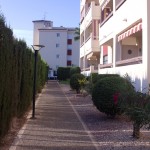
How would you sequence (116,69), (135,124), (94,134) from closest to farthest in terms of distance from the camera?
(135,124) < (94,134) < (116,69)

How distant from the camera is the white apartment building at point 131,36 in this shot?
1519 cm

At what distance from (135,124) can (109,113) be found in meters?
3.74

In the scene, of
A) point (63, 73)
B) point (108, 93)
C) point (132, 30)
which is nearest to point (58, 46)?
point (63, 73)

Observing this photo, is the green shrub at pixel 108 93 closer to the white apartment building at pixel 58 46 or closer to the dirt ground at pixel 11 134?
the dirt ground at pixel 11 134

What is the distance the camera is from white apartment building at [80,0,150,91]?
1519 cm

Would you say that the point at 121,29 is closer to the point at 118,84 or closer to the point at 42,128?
the point at 118,84

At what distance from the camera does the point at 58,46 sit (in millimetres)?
95688

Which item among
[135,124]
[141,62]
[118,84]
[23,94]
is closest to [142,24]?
[141,62]

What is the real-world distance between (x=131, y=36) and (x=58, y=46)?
73947mm

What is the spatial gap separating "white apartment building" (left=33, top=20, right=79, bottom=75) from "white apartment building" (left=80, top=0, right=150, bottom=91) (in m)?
64.6

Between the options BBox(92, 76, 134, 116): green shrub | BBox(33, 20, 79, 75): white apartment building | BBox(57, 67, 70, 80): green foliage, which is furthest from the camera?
BBox(33, 20, 79, 75): white apartment building

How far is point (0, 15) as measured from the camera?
8578 millimetres

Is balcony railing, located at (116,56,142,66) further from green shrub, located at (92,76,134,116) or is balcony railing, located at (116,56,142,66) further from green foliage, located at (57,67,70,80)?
green foliage, located at (57,67,70,80)

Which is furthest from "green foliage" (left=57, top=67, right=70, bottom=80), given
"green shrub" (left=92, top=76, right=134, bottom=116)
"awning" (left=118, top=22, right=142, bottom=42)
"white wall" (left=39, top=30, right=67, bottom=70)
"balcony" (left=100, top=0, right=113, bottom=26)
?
"green shrub" (left=92, top=76, right=134, bottom=116)
